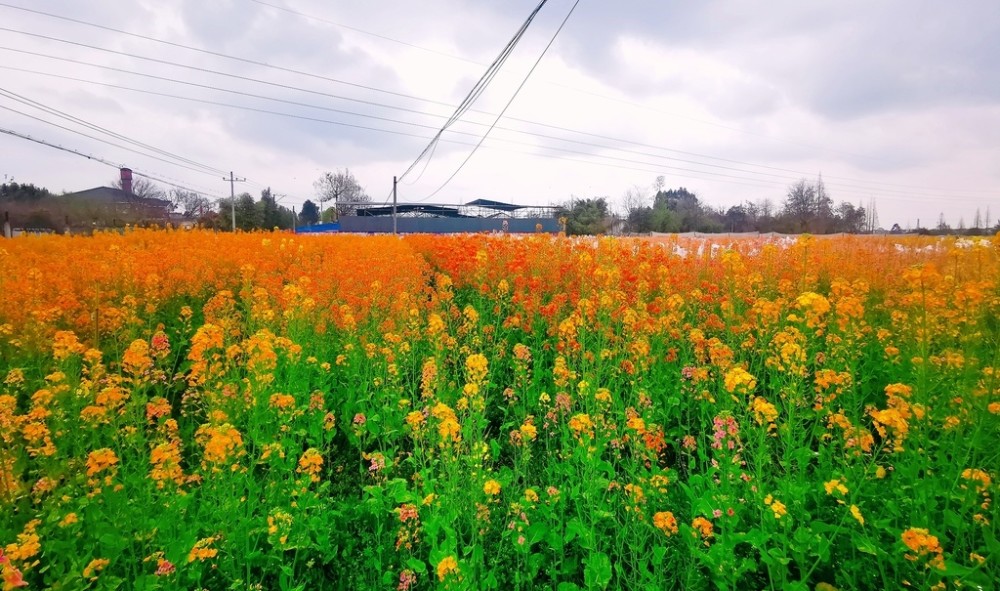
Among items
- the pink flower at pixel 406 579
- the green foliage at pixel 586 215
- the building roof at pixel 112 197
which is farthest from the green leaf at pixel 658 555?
the building roof at pixel 112 197

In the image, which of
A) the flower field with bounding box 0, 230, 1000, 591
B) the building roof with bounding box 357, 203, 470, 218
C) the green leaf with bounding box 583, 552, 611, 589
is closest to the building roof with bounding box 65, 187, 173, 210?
the building roof with bounding box 357, 203, 470, 218

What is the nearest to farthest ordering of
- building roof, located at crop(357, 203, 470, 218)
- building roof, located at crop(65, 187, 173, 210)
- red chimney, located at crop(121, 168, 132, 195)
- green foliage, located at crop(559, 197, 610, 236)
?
building roof, located at crop(65, 187, 173, 210), green foliage, located at crop(559, 197, 610, 236), red chimney, located at crop(121, 168, 132, 195), building roof, located at crop(357, 203, 470, 218)

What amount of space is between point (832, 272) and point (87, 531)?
28.1 ft

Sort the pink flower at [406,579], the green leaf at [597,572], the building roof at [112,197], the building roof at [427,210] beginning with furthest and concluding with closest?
the building roof at [427,210], the building roof at [112,197], the pink flower at [406,579], the green leaf at [597,572]

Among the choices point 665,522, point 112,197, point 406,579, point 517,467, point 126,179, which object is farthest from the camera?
point 126,179

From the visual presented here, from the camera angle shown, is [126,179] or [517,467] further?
[126,179]

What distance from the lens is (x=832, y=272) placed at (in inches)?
260

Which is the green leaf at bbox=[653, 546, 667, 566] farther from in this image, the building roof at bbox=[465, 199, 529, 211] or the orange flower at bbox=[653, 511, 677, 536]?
the building roof at bbox=[465, 199, 529, 211]

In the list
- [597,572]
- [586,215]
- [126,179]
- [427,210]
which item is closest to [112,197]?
[126,179]

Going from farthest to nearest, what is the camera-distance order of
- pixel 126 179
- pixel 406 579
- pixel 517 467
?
pixel 126 179 → pixel 517 467 → pixel 406 579

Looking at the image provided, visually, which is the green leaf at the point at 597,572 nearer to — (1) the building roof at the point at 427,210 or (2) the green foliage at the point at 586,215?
(2) the green foliage at the point at 586,215

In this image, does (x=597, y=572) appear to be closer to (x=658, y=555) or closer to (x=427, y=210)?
(x=658, y=555)

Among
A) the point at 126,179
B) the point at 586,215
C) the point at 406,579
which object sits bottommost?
the point at 406,579

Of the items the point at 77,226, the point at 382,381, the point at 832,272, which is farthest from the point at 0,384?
the point at 77,226
